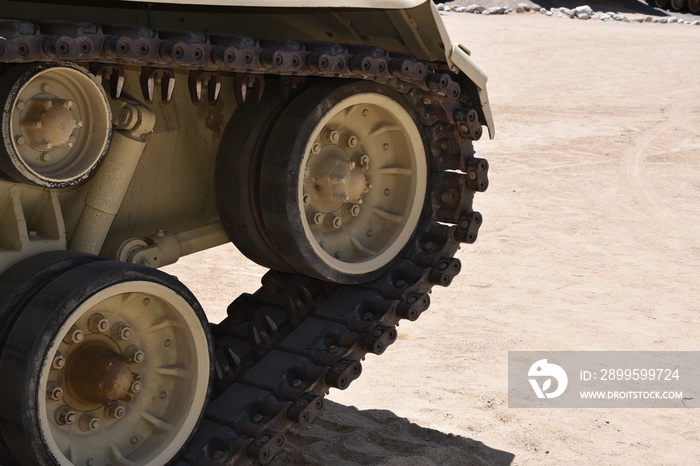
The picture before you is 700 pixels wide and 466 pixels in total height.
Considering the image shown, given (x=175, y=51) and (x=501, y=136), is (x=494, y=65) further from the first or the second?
(x=175, y=51)

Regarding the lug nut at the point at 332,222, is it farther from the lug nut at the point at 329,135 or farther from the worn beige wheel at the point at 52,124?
the worn beige wheel at the point at 52,124

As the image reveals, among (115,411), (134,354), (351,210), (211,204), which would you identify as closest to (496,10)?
(211,204)

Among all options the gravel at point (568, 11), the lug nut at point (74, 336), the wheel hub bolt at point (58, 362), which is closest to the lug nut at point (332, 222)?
the lug nut at point (74, 336)

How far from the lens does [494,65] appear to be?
1831cm

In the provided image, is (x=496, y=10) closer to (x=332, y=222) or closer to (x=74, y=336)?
(x=332, y=222)

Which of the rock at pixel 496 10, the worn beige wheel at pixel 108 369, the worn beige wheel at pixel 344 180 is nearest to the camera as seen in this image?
the worn beige wheel at pixel 108 369

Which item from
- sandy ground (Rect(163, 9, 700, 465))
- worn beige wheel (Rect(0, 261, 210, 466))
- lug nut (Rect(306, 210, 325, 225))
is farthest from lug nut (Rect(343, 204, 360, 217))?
sandy ground (Rect(163, 9, 700, 465))

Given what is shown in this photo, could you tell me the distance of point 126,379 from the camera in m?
4.48

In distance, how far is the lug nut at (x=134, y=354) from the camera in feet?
14.9

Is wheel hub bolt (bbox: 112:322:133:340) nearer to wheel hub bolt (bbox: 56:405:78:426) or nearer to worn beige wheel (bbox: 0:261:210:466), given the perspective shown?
worn beige wheel (bbox: 0:261:210:466)

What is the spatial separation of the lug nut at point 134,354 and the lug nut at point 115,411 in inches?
7.5

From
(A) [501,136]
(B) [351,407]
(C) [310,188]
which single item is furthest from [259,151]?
(A) [501,136]

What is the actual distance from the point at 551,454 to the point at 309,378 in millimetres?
1507

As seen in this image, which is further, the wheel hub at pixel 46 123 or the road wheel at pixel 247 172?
the road wheel at pixel 247 172
